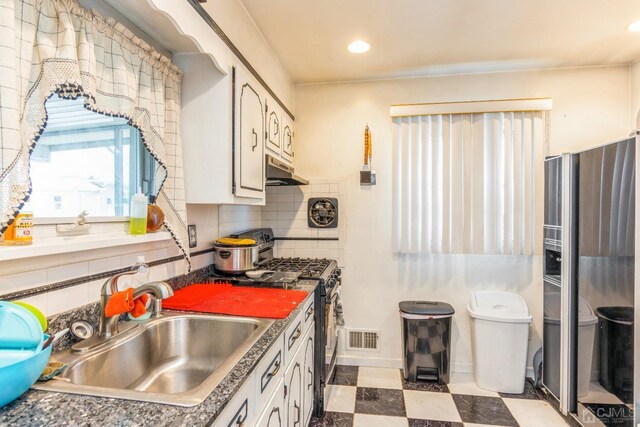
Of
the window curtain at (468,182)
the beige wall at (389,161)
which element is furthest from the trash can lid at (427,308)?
the window curtain at (468,182)

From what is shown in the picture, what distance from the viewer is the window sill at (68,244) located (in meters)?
0.89

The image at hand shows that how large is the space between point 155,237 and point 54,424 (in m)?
0.79

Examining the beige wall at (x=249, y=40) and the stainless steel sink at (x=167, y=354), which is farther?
the beige wall at (x=249, y=40)

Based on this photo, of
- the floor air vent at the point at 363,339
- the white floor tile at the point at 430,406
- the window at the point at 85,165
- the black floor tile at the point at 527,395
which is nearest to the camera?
the window at the point at 85,165

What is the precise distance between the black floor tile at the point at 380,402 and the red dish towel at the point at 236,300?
1029mm

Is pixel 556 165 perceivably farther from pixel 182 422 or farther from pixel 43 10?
pixel 43 10

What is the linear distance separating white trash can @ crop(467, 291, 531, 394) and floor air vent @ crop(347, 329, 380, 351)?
73 centimetres

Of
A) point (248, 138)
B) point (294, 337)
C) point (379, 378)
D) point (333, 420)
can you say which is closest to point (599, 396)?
point (379, 378)

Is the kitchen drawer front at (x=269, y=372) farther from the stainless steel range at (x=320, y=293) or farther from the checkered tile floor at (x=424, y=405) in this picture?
the checkered tile floor at (x=424, y=405)

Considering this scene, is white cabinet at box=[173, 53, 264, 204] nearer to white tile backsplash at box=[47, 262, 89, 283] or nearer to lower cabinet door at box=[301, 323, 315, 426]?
white tile backsplash at box=[47, 262, 89, 283]

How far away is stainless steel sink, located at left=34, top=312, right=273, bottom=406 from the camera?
1.05 meters

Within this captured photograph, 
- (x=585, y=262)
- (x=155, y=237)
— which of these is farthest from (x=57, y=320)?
(x=585, y=262)

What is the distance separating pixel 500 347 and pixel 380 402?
3.01ft

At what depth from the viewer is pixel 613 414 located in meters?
1.77
